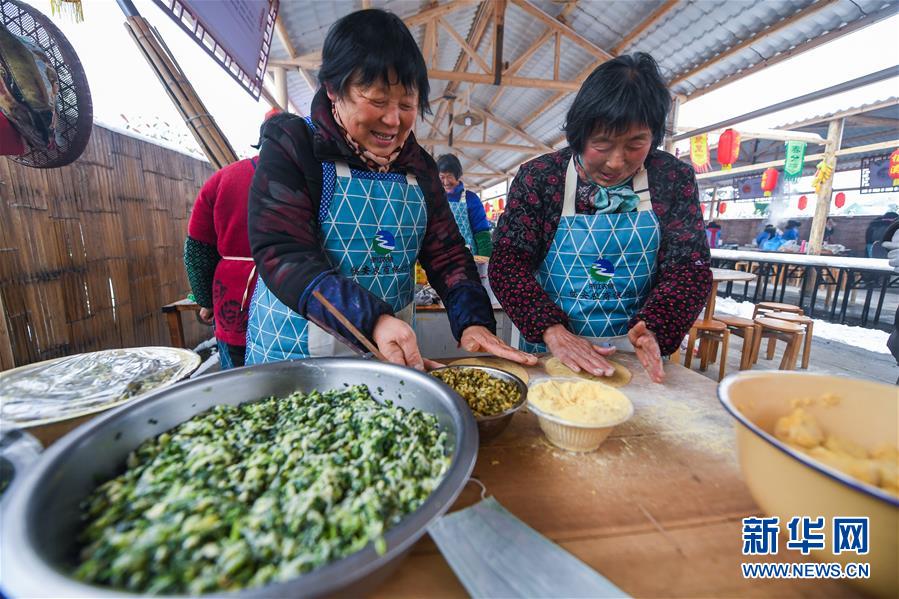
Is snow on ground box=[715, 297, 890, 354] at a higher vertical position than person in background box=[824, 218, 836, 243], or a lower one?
lower

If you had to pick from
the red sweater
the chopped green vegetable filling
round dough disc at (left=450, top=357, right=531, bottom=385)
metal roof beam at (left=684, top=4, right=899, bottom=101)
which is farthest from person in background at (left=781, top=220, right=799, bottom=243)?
the chopped green vegetable filling

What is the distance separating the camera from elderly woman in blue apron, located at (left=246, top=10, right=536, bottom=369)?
1.22 m

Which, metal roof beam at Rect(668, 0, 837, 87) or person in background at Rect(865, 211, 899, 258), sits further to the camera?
person in background at Rect(865, 211, 899, 258)

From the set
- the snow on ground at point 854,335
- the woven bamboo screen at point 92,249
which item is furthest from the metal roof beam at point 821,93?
the woven bamboo screen at point 92,249

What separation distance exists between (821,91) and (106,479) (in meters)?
7.06

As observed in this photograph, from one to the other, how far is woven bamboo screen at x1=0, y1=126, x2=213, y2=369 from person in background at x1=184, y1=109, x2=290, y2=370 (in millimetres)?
793

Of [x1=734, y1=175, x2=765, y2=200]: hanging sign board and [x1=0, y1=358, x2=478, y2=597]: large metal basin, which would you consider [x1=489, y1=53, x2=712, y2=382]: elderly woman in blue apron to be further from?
[x1=734, y1=175, x2=765, y2=200]: hanging sign board

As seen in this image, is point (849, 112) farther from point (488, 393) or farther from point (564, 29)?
point (488, 393)

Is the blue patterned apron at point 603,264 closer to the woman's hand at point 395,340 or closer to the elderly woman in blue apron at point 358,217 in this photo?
the elderly woman in blue apron at point 358,217

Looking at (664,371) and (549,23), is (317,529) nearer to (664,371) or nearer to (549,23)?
(664,371)

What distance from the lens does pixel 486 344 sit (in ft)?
4.83

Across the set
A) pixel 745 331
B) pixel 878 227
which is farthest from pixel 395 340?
pixel 878 227

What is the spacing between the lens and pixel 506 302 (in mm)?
1865

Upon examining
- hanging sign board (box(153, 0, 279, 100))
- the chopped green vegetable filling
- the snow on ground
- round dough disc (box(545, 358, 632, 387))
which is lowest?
the snow on ground
